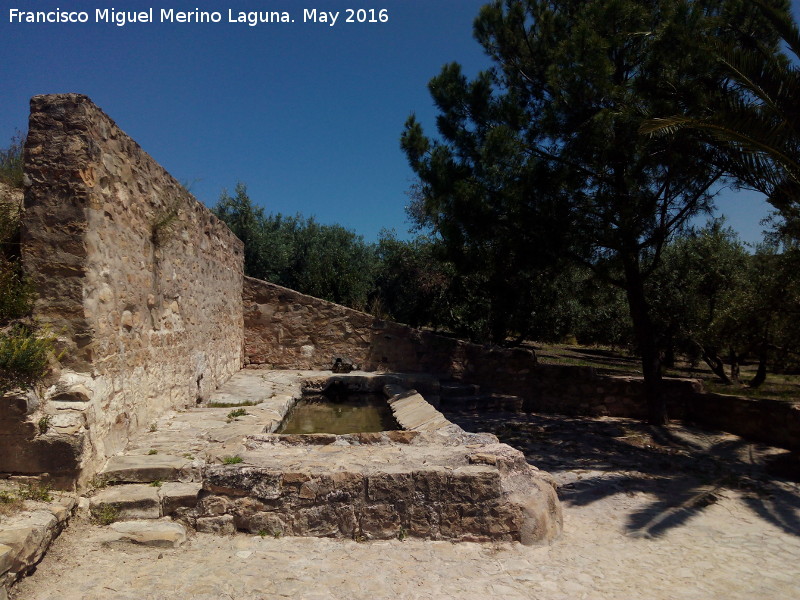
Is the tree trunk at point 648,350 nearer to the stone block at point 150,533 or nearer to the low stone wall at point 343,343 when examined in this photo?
the low stone wall at point 343,343

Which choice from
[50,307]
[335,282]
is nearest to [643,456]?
[50,307]

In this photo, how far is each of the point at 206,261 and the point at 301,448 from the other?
12.4 feet

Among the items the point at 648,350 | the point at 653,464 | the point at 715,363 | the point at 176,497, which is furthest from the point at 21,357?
the point at 715,363

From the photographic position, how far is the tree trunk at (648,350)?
892 centimetres

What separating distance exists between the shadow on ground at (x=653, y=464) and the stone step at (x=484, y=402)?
0.17 m

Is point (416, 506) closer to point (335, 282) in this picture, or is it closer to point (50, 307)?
point (50, 307)

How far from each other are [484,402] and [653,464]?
3.13 m

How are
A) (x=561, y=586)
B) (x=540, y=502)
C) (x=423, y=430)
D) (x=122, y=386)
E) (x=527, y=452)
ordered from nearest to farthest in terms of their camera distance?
(x=561, y=586)
(x=540, y=502)
(x=122, y=386)
(x=423, y=430)
(x=527, y=452)

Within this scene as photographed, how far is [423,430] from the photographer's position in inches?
209

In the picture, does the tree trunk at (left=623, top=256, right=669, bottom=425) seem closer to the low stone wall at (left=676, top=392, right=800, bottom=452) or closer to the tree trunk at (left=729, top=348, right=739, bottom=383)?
the low stone wall at (left=676, top=392, right=800, bottom=452)

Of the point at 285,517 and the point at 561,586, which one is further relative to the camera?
the point at 285,517

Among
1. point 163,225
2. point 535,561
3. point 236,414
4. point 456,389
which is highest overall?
point 163,225

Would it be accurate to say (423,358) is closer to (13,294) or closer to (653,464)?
(653,464)

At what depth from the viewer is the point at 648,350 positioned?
29.3ft
